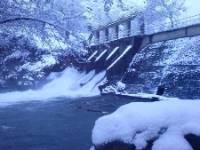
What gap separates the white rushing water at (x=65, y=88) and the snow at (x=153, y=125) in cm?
2070

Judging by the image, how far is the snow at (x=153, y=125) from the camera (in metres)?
6.52

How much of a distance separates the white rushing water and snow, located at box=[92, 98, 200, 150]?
20.7 m

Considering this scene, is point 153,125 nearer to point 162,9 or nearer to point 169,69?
point 169,69

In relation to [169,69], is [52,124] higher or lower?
lower

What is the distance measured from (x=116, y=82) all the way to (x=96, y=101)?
435 cm

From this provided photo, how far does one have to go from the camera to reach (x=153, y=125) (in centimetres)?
686

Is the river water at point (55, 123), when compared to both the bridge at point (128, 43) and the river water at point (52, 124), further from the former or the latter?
the bridge at point (128, 43)

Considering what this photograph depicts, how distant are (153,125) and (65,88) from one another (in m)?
27.5

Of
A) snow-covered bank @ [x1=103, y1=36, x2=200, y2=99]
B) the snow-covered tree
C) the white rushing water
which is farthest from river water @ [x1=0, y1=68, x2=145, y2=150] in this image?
the snow-covered tree

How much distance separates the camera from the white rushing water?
29.4 m

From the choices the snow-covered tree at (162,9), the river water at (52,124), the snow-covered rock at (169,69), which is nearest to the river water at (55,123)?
the river water at (52,124)

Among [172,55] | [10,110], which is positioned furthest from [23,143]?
[172,55]

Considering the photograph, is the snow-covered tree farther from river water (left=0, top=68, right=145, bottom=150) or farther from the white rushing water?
river water (left=0, top=68, right=145, bottom=150)

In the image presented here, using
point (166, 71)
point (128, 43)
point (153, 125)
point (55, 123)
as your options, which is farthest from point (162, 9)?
point (153, 125)
